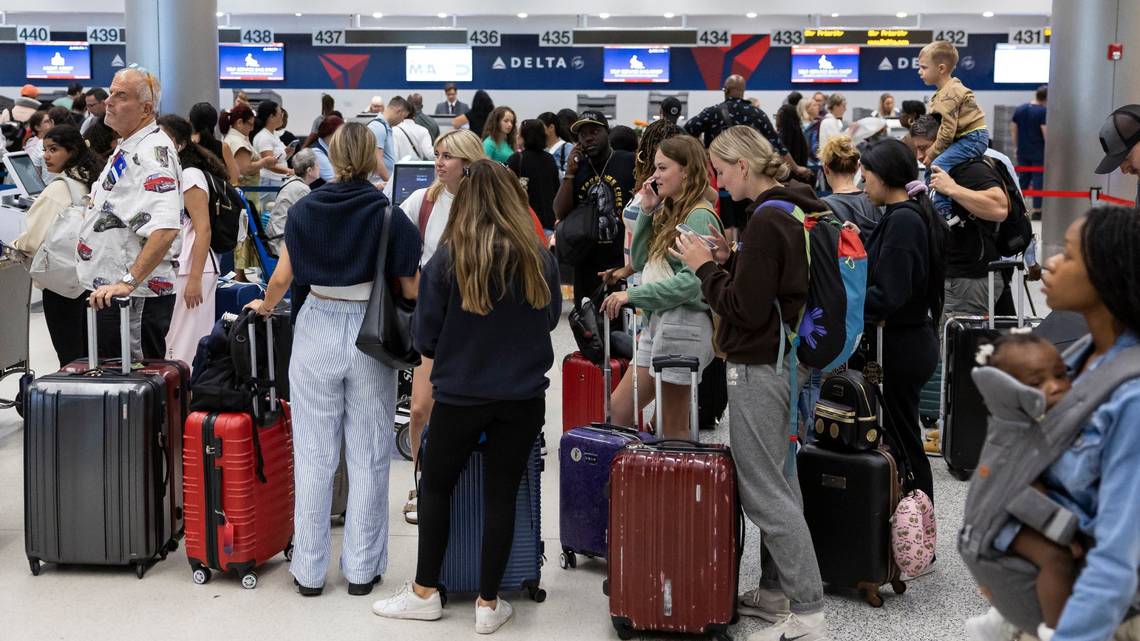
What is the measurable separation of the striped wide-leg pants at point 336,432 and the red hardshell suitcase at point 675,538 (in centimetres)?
96

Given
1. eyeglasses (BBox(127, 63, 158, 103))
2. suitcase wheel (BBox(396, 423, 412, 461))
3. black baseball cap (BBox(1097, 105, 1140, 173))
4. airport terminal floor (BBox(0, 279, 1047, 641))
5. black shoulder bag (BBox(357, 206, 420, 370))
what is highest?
eyeglasses (BBox(127, 63, 158, 103))

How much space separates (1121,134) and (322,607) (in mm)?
3195

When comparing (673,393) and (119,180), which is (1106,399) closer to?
(673,393)

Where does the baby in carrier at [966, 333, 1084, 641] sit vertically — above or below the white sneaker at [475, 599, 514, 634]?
above

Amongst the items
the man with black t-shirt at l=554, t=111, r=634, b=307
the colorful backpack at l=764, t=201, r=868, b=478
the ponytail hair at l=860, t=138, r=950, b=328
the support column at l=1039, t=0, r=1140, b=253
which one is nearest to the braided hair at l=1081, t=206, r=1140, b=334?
the colorful backpack at l=764, t=201, r=868, b=478

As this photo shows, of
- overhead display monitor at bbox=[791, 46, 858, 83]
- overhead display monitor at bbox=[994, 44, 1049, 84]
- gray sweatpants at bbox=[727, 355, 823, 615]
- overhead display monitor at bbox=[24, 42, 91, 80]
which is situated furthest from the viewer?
overhead display monitor at bbox=[24, 42, 91, 80]

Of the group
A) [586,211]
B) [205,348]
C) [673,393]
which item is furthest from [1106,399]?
[586,211]

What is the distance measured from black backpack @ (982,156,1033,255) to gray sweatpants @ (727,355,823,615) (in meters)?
2.63

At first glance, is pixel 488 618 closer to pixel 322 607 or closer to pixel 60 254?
pixel 322 607

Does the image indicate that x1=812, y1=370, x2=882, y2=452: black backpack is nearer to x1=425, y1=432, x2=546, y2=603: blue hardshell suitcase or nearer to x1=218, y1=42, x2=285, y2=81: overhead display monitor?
x1=425, y1=432, x2=546, y2=603: blue hardshell suitcase

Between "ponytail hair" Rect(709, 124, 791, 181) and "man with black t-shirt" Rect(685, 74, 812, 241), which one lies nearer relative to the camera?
"ponytail hair" Rect(709, 124, 791, 181)

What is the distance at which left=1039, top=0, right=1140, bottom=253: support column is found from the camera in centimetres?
1120

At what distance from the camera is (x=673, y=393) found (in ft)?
15.7

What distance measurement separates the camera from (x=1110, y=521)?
6.59 ft
